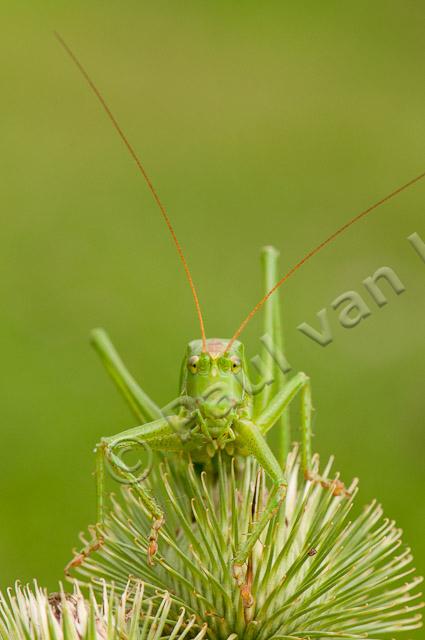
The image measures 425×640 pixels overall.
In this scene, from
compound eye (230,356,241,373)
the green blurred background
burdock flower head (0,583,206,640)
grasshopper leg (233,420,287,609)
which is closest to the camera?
burdock flower head (0,583,206,640)

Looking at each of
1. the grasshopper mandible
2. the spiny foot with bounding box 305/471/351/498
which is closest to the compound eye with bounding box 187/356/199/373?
the grasshopper mandible

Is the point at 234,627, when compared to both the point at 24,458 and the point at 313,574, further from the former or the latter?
the point at 24,458

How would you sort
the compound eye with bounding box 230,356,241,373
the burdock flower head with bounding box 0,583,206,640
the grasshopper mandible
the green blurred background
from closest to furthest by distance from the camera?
1. the burdock flower head with bounding box 0,583,206,640
2. the grasshopper mandible
3. the compound eye with bounding box 230,356,241,373
4. the green blurred background

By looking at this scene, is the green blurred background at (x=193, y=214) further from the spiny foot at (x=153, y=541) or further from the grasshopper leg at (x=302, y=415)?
the spiny foot at (x=153, y=541)

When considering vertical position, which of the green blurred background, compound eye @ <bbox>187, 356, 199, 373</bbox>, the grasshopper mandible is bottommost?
the grasshopper mandible

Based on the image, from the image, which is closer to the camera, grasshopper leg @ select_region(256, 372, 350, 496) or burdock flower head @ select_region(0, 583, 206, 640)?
burdock flower head @ select_region(0, 583, 206, 640)

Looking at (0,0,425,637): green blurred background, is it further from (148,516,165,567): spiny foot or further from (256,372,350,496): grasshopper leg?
(148,516,165,567): spiny foot
